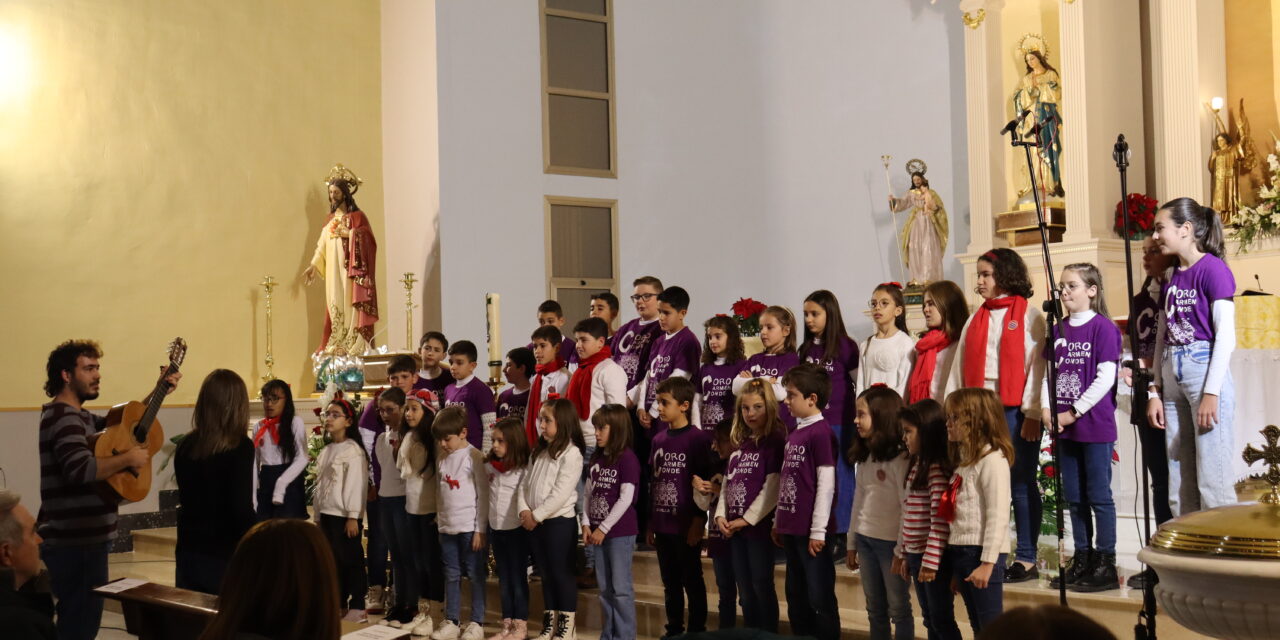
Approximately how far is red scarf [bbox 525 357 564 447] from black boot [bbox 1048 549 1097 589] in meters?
2.80

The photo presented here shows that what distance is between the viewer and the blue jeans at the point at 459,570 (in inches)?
252

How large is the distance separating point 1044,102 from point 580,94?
449cm

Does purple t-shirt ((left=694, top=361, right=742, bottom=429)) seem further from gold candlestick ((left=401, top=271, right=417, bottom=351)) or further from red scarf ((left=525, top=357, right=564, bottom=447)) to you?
gold candlestick ((left=401, top=271, right=417, bottom=351))

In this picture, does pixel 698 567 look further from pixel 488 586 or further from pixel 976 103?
pixel 976 103

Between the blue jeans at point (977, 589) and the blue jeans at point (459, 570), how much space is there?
2684mm

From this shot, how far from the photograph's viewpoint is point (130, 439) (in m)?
4.99

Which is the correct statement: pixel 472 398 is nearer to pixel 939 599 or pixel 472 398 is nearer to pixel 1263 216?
pixel 939 599

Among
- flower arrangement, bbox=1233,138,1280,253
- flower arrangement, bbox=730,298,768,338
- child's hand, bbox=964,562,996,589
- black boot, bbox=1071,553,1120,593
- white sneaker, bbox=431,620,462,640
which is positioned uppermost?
flower arrangement, bbox=1233,138,1280,253

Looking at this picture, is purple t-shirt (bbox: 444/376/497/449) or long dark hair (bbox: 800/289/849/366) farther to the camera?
purple t-shirt (bbox: 444/376/497/449)

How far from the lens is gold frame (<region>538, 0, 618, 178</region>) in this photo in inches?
493

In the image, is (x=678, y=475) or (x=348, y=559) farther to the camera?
(x=348, y=559)

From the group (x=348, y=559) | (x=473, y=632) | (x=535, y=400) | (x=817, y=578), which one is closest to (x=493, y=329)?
(x=535, y=400)

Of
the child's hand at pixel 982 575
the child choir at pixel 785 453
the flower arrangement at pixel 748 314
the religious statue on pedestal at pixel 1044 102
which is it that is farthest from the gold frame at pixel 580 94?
the child's hand at pixel 982 575

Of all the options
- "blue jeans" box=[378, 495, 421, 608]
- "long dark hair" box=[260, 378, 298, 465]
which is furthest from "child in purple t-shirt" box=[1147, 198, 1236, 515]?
"long dark hair" box=[260, 378, 298, 465]
